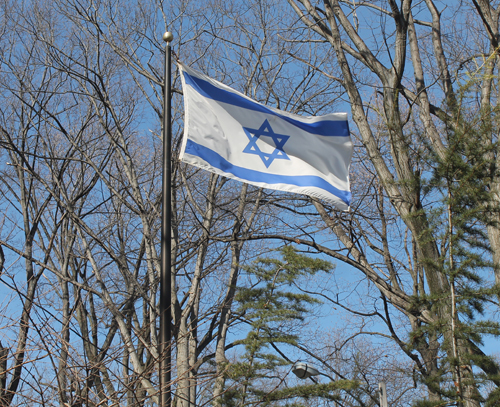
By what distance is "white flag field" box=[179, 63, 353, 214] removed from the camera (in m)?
5.97

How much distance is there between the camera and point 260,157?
6.41m

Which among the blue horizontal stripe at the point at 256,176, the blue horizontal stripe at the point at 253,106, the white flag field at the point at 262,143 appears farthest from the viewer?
the blue horizontal stripe at the point at 253,106

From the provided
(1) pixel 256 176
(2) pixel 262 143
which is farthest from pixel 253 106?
Answer: (1) pixel 256 176

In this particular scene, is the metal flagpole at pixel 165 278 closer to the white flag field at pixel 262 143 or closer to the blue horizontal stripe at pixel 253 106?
the white flag field at pixel 262 143

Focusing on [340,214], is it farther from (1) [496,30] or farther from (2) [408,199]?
(1) [496,30]

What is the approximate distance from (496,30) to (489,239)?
12.6 ft

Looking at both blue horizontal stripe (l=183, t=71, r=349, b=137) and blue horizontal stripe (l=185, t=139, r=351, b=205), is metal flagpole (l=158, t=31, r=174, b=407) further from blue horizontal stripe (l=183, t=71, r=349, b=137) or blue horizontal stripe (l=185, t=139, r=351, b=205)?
blue horizontal stripe (l=183, t=71, r=349, b=137)

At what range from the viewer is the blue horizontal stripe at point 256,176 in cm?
576

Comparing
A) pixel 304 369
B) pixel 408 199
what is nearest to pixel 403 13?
pixel 408 199

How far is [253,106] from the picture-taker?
6.70 meters

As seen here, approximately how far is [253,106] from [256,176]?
3.42ft

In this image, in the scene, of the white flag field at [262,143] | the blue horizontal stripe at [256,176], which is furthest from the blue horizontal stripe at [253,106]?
the blue horizontal stripe at [256,176]

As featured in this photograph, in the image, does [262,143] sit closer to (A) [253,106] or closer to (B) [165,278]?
(A) [253,106]

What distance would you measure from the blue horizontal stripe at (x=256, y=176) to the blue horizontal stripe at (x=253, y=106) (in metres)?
0.82
